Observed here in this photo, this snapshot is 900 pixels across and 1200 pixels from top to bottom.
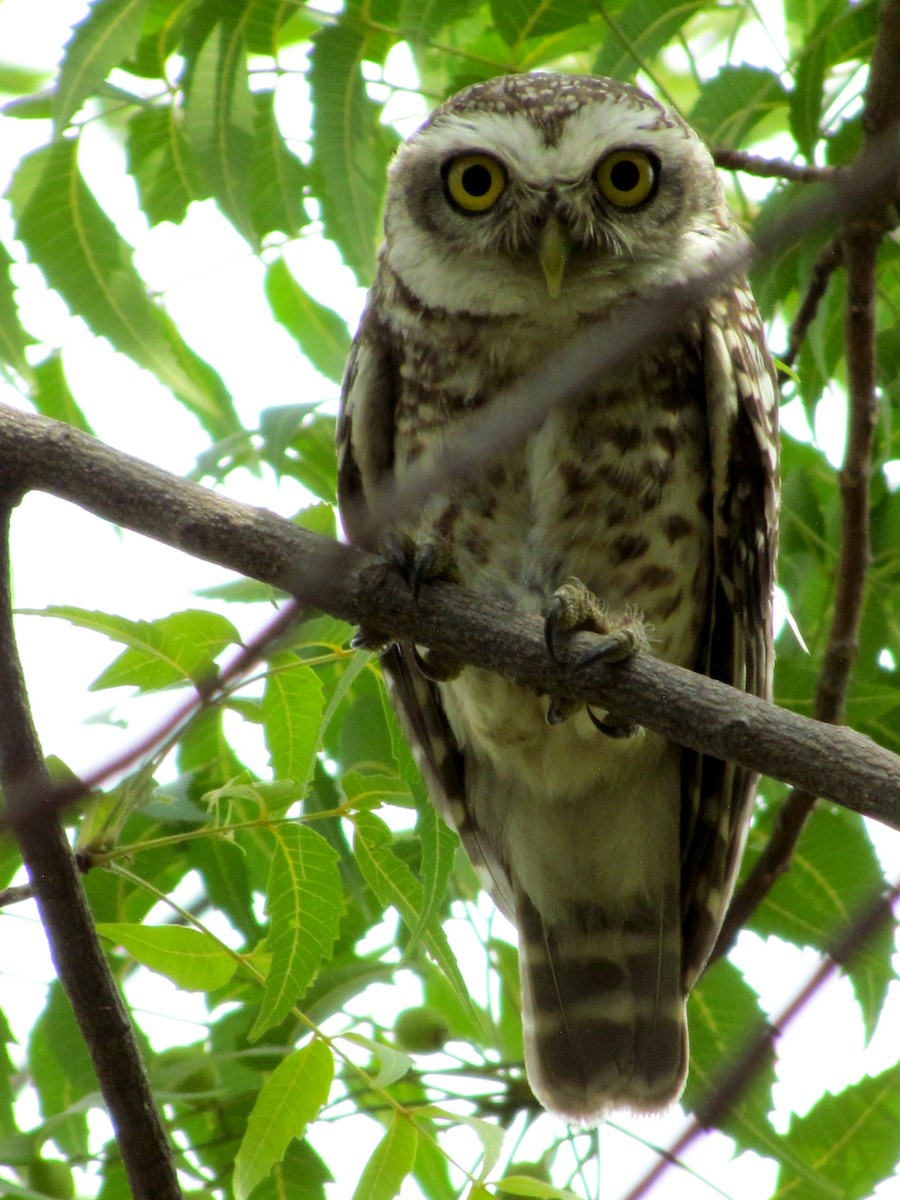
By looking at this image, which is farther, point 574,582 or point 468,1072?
point 468,1072

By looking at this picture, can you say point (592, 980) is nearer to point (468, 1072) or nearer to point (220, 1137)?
point (468, 1072)

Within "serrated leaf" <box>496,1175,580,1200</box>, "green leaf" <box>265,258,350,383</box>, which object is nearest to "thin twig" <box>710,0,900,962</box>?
"serrated leaf" <box>496,1175,580,1200</box>

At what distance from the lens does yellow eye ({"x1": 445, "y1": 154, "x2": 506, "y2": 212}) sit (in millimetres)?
3145

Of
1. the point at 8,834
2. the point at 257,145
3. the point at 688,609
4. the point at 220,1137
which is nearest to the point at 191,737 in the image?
the point at 220,1137

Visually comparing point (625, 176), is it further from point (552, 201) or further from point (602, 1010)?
point (602, 1010)

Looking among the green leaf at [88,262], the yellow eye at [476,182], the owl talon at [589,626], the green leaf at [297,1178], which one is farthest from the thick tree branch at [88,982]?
the yellow eye at [476,182]

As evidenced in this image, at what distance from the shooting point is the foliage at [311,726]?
2.33m

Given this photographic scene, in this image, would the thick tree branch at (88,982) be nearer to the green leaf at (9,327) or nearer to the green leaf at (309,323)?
the green leaf at (9,327)

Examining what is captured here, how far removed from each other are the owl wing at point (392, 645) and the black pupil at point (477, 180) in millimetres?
361

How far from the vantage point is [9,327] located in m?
2.85

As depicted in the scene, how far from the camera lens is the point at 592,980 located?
3.46 metres

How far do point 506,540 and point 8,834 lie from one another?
7.56ft

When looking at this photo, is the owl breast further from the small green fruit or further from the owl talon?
the small green fruit

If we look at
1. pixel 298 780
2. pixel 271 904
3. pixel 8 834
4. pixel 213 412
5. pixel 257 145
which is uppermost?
pixel 257 145
